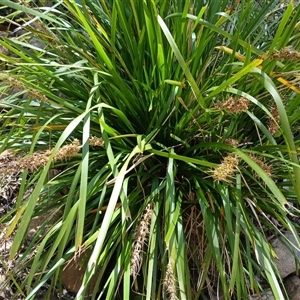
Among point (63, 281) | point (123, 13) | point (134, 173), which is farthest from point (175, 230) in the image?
point (123, 13)

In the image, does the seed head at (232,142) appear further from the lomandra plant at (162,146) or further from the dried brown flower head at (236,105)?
the dried brown flower head at (236,105)

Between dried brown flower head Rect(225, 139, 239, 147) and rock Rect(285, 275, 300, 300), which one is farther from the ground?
dried brown flower head Rect(225, 139, 239, 147)

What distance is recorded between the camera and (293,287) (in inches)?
55.6

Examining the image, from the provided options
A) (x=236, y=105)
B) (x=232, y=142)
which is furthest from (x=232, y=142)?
(x=236, y=105)

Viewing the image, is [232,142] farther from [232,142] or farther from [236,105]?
[236,105]

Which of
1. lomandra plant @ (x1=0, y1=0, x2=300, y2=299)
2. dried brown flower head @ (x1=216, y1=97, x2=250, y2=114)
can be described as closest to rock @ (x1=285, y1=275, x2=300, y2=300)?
lomandra plant @ (x1=0, y1=0, x2=300, y2=299)

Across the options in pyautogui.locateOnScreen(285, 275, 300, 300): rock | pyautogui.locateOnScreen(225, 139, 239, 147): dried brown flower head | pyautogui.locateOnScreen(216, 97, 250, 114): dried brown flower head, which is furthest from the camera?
pyautogui.locateOnScreen(285, 275, 300, 300): rock

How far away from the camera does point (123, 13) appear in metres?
1.26

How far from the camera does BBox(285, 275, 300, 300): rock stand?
139 centimetres

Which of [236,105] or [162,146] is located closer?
[236,105]

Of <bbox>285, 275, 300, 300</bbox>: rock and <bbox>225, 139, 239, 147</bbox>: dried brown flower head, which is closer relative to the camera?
<bbox>225, 139, 239, 147</bbox>: dried brown flower head

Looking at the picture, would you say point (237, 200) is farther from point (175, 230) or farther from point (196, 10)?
point (196, 10)

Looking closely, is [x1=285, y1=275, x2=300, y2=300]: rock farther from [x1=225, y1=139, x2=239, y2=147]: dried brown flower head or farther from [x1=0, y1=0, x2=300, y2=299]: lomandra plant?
[x1=225, y1=139, x2=239, y2=147]: dried brown flower head

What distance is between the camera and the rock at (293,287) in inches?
54.9
